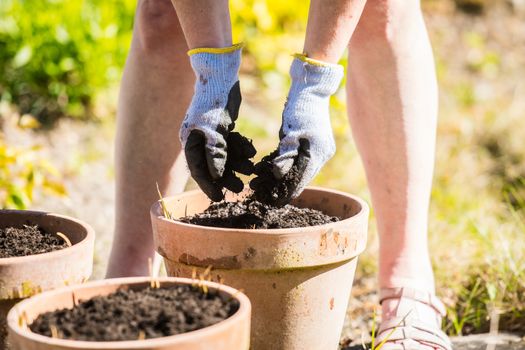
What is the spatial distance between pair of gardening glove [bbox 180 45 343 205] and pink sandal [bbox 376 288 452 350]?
478mm

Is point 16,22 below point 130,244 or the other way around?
the other way around

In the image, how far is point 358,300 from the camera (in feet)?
8.86

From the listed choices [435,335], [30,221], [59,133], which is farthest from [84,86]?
[435,335]

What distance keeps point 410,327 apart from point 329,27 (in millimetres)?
783

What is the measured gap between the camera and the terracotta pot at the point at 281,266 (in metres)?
1.67

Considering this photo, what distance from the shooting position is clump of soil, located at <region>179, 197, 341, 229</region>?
6.07 ft

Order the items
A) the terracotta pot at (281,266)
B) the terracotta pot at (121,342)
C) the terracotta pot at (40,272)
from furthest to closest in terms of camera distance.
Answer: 1. the terracotta pot at (281,266)
2. the terracotta pot at (40,272)
3. the terracotta pot at (121,342)

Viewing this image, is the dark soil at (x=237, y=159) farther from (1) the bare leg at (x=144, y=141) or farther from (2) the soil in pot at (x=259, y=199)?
(1) the bare leg at (x=144, y=141)

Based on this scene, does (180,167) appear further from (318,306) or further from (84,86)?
(84,86)

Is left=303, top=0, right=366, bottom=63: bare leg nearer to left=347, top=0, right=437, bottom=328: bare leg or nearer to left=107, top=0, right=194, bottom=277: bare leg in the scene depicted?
left=347, top=0, right=437, bottom=328: bare leg

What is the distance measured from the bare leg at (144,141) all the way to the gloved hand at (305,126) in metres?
0.50

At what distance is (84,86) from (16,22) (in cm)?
48

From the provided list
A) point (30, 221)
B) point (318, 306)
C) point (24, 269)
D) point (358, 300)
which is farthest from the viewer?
point (358, 300)

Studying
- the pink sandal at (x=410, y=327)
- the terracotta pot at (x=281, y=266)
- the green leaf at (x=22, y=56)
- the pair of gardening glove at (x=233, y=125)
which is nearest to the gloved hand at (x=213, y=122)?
the pair of gardening glove at (x=233, y=125)
